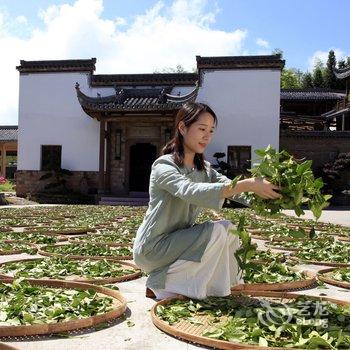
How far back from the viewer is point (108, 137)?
61.4ft

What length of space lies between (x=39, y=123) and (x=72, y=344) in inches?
725

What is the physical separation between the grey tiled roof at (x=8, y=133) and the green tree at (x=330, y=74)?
22.4 meters

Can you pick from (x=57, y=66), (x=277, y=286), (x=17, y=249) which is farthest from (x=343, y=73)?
(x=277, y=286)

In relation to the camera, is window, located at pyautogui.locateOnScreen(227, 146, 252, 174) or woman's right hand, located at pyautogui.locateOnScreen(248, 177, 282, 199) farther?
window, located at pyautogui.locateOnScreen(227, 146, 252, 174)

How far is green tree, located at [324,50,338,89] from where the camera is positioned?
116 feet

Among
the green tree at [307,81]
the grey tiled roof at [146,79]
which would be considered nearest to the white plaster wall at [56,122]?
the grey tiled roof at [146,79]

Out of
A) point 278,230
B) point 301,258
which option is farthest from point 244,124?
point 301,258

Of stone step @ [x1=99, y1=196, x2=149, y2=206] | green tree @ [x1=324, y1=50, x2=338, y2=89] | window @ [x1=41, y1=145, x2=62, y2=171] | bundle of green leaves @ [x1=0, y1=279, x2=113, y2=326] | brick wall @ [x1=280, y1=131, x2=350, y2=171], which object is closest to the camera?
bundle of green leaves @ [x1=0, y1=279, x2=113, y2=326]

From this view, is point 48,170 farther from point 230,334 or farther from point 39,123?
point 230,334

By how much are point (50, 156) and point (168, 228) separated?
1718 cm

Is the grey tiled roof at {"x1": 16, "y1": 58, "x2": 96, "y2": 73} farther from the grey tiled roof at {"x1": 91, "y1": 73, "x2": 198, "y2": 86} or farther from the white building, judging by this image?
the grey tiled roof at {"x1": 91, "y1": 73, "x2": 198, "y2": 86}

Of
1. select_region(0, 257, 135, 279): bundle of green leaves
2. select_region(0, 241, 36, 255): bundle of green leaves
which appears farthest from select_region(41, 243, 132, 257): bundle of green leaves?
select_region(0, 257, 135, 279): bundle of green leaves

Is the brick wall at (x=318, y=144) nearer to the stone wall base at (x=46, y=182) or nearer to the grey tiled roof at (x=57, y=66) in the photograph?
the stone wall base at (x=46, y=182)

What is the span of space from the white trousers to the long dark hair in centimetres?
51
